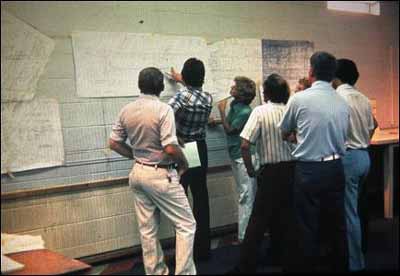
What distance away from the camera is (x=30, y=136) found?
117 inches

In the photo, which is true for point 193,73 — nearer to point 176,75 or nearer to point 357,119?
point 176,75

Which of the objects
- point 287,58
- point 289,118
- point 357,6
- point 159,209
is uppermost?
point 357,6

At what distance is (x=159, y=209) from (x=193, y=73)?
103 centimetres

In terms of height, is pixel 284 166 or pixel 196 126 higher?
Answer: pixel 196 126

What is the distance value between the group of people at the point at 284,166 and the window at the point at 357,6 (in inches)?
72.7

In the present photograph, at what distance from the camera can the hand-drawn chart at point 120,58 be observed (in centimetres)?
316

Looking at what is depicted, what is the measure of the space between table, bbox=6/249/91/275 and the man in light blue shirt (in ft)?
4.46

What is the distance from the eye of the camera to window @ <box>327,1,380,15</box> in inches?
188

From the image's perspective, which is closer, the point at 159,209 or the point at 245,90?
the point at 159,209

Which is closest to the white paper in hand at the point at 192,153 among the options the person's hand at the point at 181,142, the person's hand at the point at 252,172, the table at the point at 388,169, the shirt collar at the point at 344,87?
the person's hand at the point at 181,142

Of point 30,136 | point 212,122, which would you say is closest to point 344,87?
point 212,122

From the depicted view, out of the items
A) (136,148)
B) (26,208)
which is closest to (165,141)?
(136,148)

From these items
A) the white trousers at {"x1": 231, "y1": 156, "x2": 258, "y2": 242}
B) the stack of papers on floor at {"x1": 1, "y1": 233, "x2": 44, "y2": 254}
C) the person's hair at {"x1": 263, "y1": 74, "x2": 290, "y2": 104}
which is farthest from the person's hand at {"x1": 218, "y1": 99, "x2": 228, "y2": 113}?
the stack of papers on floor at {"x1": 1, "y1": 233, "x2": 44, "y2": 254}

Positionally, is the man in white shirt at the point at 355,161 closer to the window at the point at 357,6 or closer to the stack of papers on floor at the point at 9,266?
the window at the point at 357,6
